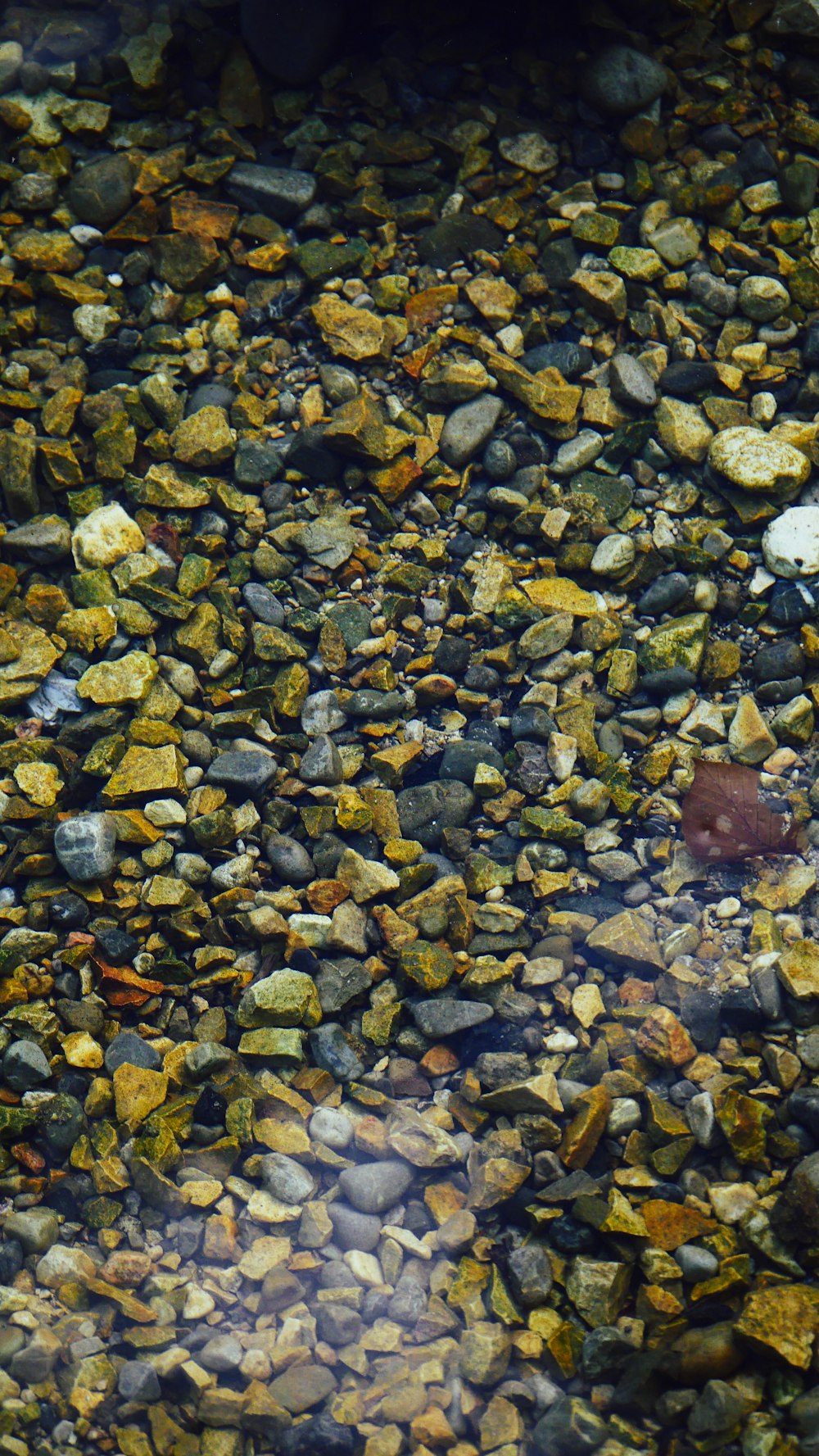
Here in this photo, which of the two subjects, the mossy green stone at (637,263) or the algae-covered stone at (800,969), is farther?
the mossy green stone at (637,263)

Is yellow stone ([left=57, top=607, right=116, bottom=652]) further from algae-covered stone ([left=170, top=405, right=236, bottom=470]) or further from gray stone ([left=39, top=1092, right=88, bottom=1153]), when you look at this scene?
gray stone ([left=39, top=1092, right=88, bottom=1153])

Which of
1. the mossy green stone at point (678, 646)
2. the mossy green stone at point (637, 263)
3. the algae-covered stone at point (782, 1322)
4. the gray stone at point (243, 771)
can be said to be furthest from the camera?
the mossy green stone at point (637, 263)

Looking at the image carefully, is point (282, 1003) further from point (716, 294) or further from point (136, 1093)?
point (716, 294)

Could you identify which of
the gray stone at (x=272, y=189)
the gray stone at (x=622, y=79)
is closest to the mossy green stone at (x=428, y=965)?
the gray stone at (x=272, y=189)

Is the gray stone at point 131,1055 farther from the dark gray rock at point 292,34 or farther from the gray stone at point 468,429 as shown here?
the dark gray rock at point 292,34

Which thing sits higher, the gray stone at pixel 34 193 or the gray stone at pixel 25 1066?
the gray stone at pixel 34 193

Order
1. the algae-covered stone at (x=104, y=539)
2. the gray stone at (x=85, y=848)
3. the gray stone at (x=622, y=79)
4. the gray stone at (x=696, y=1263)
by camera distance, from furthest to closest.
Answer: the gray stone at (x=622, y=79)
the algae-covered stone at (x=104, y=539)
the gray stone at (x=85, y=848)
the gray stone at (x=696, y=1263)

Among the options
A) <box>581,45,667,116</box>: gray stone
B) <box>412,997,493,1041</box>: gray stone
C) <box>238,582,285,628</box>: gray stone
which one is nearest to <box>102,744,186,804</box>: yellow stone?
<box>238,582,285,628</box>: gray stone
